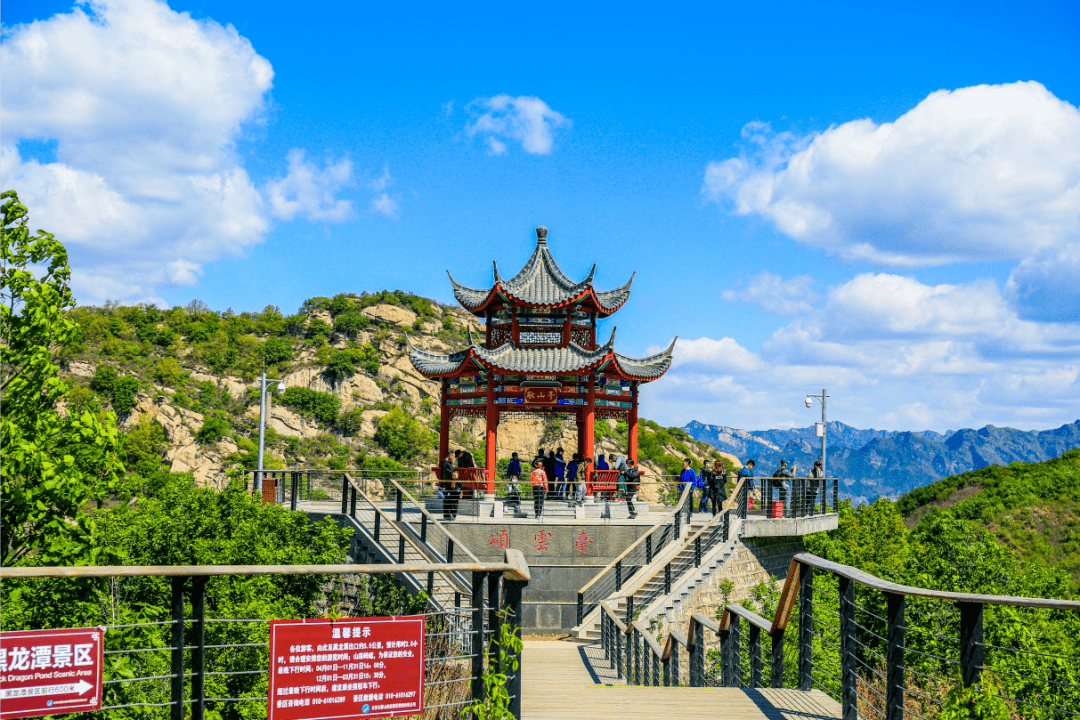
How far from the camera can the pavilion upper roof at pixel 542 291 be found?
23438mm

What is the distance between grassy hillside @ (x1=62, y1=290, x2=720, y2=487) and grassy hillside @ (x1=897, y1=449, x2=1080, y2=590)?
22746 millimetres

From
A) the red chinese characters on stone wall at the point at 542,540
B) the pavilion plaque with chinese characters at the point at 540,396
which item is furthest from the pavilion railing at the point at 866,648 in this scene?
the pavilion plaque with chinese characters at the point at 540,396

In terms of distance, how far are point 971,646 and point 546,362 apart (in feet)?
59.7

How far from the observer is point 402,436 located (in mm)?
67562

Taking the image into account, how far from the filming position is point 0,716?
3906 mm

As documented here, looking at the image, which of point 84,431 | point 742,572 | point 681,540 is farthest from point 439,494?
point 84,431

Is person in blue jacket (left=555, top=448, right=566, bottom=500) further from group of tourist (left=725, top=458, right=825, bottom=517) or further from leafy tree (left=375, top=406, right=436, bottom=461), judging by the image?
leafy tree (left=375, top=406, right=436, bottom=461)

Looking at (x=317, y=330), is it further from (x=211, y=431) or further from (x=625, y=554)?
(x=625, y=554)

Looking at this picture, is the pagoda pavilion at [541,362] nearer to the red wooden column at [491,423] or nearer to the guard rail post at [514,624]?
the red wooden column at [491,423]

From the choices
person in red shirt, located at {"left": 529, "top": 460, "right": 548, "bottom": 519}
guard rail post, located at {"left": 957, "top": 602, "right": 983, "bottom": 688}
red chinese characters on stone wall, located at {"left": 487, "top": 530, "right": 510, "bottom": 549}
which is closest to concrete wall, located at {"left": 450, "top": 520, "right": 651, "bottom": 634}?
red chinese characters on stone wall, located at {"left": 487, "top": 530, "right": 510, "bottom": 549}

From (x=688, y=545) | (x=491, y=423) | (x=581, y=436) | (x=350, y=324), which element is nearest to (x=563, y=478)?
(x=581, y=436)

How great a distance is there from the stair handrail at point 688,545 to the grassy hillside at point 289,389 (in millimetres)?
41180

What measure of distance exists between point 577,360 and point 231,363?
59.6 m

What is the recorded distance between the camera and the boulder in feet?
273
